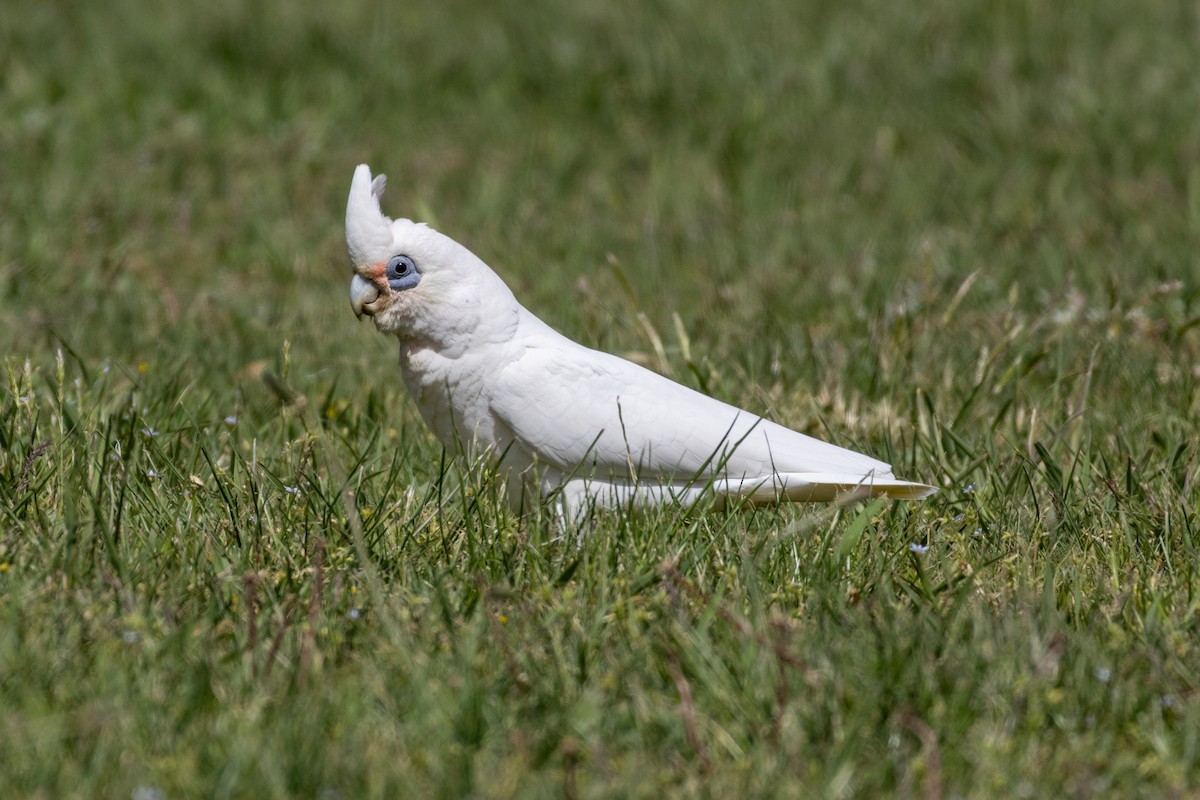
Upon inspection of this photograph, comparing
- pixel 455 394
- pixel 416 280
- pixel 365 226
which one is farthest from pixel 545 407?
pixel 365 226

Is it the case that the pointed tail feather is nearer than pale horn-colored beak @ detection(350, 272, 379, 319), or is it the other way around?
the pointed tail feather

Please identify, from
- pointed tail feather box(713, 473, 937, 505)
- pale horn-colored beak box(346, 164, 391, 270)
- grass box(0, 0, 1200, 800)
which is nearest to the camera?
grass box(0, 0, 1200, 800)

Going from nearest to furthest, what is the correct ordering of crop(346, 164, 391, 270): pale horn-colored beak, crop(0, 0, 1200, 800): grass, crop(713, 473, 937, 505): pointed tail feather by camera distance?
crop(0, 0, 1200, 800): grass → crop(713, 473, 937, 505): pointed tail feather → crop(346, 164, 391, 270): pale horn-colored beak

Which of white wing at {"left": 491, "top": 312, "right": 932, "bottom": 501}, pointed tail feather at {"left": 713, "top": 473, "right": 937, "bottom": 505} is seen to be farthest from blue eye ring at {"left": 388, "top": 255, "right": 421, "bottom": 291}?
pointed tail feather at {"left": 713, "top": 473, "right": 937, "bottom": 505}

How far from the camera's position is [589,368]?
3.42m

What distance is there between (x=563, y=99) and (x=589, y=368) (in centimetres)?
411

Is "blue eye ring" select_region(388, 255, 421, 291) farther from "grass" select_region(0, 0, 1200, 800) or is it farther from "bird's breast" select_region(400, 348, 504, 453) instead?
"grass" select_region(0, 0, 1200, 800)

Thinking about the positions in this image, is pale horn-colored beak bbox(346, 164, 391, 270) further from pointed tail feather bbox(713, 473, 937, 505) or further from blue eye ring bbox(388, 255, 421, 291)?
pointed tail feather bbox(713, 473, 937, 505)

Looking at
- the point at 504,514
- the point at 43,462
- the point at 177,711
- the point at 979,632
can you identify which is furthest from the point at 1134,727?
the point at 43,462

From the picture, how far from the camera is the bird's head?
11.0 ft

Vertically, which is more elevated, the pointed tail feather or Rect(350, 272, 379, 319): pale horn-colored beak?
Rect(350, 272, 379, 319): pale horn-colored beak

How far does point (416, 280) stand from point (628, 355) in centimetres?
122

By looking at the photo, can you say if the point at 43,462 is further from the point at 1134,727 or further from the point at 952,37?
the point at 952,37

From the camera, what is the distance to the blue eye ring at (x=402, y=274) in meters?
3.38
